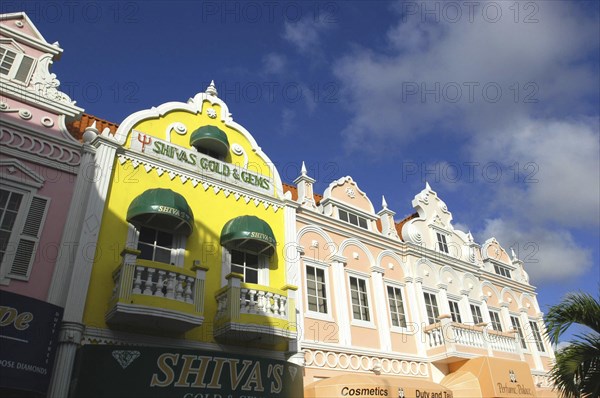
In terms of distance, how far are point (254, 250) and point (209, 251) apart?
1.45 m

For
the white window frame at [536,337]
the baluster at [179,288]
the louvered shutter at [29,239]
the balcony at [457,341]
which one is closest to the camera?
the louvered shutter at [29,239]

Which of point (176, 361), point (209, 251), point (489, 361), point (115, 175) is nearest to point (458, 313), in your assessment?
point (489, 361)

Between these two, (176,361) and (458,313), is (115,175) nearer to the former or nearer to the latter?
(176,361)

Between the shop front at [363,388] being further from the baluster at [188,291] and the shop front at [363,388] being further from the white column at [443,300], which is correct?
the white column at [443,300]

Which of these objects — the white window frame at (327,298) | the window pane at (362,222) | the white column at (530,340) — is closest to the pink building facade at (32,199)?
the white window frame at (327,298)

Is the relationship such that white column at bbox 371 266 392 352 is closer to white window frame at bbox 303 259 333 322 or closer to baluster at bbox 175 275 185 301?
white window frame at bbox 303 259 333 322

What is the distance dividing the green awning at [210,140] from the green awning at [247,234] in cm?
250

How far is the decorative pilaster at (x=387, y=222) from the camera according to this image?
18031mm

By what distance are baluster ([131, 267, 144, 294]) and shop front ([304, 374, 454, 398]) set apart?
5.42 m

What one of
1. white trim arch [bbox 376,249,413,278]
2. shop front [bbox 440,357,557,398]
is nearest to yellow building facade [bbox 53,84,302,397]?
white trim arch [bbox 376,249,413,278]

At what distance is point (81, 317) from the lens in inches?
379

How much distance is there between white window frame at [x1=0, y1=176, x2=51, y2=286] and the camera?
929 cm

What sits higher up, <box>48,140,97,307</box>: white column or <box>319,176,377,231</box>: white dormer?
<box>319,176,377,231</box>: white dormer

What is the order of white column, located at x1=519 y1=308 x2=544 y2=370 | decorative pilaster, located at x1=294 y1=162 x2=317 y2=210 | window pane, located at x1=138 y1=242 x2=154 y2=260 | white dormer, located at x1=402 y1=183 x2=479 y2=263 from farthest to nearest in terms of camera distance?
1. white column, located at x1=519 y1=308 x2=544 y2=370
2. white dormer, located at x1=402 y1=183 x2=479 y2=263
3. decorative pilaster, located at x1=294 y1=162 x2=317 y2=210
4. window pane, located at x1=138 y1=242 x2=154 y2=260
